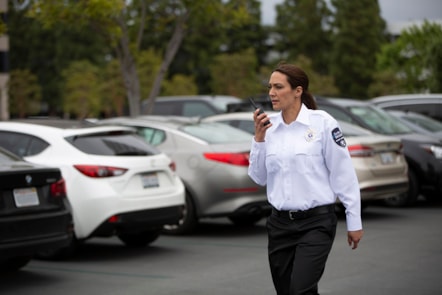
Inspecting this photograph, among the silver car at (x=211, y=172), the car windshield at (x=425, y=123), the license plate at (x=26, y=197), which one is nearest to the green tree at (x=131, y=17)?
the car windshield at (x=425, y=123)

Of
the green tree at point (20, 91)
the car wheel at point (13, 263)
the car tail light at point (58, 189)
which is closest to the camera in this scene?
the car tail light at point (58, 189)

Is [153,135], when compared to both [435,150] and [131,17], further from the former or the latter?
[131,17]

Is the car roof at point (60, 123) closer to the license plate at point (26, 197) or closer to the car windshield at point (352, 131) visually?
the license plate at point (26, 197)

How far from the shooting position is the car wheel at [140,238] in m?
10.5

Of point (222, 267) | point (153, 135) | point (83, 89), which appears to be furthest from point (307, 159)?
point (83, 89)

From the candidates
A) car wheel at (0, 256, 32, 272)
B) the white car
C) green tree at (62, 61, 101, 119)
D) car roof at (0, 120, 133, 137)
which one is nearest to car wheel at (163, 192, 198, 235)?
the white car

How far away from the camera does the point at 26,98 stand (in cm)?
7431

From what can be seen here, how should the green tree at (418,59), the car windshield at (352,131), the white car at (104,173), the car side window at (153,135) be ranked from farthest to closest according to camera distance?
the green tree at (418,59) < the car windshield at (352,131) < the car side window at (153,135) < the white car at (104,173)

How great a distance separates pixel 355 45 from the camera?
78.1 metres

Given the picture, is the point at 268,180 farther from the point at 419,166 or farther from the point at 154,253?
the point at 419,166

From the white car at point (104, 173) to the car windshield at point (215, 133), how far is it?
4.39ft

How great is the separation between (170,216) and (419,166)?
5.78 m

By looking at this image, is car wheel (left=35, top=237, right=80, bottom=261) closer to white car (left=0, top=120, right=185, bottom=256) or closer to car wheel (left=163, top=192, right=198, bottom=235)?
white car (left=0, top=120, right=185, bottom=256)

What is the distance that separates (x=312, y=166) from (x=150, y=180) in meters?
4.83
